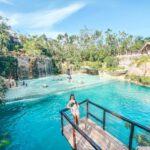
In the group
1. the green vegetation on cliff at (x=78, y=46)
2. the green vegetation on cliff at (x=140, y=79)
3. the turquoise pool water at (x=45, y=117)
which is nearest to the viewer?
the turquoise pool water at (x=45, y=117)

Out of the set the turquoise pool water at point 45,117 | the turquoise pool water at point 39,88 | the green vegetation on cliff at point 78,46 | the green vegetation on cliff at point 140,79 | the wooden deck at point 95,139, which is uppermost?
the green vegetation on cliff at point 78,46

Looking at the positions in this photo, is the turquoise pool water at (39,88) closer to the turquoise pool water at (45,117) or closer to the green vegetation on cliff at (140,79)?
the turquoise pool water at (45,117)

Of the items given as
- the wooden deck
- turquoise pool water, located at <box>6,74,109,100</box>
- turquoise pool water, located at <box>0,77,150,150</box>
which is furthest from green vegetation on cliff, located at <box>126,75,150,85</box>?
the wooden deck

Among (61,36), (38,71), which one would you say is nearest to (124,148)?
(38,71)

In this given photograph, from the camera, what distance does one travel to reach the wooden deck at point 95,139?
6207 mm

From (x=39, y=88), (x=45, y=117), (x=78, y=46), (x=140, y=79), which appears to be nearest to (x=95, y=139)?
(x=45, y=117)

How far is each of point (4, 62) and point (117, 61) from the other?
89.4 feet

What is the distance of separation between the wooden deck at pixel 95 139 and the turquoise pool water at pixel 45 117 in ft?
7.34

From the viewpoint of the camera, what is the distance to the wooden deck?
621cm

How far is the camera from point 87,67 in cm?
4475

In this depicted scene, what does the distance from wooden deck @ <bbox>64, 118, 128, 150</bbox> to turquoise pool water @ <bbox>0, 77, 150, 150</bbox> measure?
2237mm

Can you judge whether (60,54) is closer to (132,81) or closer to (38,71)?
(38,71)

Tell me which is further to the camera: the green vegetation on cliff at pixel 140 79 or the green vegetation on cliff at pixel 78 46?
the green vegetation on cliff at pixel 78 46

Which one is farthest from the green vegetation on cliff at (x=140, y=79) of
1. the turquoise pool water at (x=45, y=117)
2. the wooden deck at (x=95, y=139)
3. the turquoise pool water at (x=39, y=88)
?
the wooden deck at (x=95, y=139)
